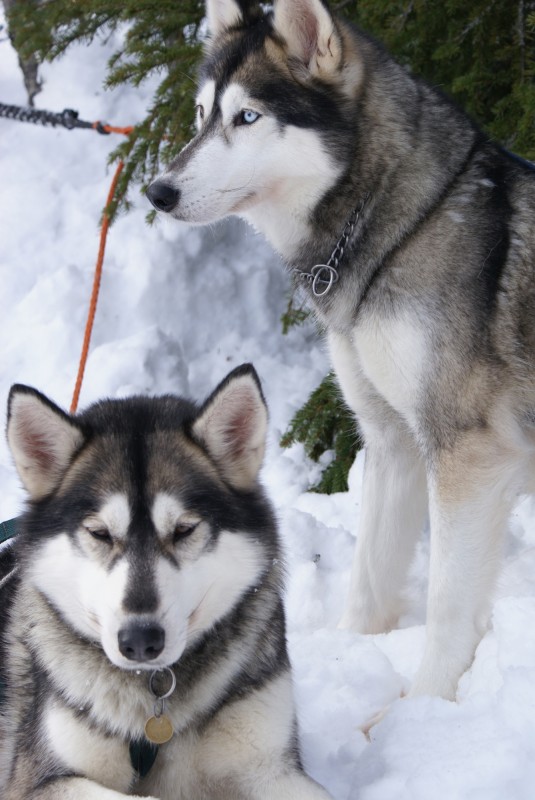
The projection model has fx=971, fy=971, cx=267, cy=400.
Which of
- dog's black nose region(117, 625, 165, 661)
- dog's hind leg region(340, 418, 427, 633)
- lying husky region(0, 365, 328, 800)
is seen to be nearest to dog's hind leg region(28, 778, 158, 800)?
lying husky region(0, 365, 328, 800)

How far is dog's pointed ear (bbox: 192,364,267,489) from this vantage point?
2357mm

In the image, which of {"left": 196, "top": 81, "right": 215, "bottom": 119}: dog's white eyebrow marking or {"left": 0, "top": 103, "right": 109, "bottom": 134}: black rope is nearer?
{"left": 196, "top": 81, "right": 215, "bottom": 119}: dog's white eyebrow marking

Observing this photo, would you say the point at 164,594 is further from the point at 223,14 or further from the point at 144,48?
the point at 144,48

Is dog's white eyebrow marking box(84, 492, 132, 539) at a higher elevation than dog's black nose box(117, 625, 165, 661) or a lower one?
higher

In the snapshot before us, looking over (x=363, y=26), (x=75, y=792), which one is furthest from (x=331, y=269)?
(x=363, y=26)

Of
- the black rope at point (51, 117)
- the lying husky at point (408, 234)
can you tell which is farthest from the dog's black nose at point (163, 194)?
the black rope at point (51, 117)

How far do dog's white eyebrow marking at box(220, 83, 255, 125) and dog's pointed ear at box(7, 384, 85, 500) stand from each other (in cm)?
119

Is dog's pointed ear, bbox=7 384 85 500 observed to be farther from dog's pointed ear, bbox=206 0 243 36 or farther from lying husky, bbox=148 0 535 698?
dog's pointed ear, bbox=206 0 243 36

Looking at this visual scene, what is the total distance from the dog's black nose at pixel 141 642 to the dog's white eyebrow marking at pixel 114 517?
0.78ft

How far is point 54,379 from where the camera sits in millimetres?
5660

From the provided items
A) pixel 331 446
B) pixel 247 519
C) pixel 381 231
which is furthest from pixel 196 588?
pixel 331 446

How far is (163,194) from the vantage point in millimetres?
2973

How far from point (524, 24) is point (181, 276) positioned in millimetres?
2601

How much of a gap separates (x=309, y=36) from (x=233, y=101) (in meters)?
0.31
